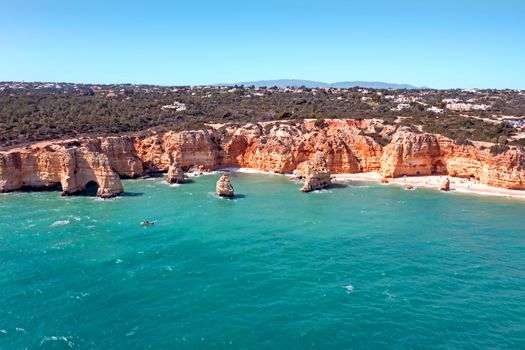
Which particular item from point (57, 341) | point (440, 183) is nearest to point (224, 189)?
point (440, 183)

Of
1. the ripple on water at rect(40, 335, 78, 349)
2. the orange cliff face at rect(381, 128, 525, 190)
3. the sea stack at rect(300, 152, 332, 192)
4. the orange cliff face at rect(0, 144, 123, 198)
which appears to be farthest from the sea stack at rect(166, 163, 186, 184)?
the ripple on water at rect(40, 335, 78, 349)

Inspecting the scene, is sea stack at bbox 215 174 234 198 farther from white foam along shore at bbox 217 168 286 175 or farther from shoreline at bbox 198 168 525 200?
white foam along shore at bbox 217 168 286 175

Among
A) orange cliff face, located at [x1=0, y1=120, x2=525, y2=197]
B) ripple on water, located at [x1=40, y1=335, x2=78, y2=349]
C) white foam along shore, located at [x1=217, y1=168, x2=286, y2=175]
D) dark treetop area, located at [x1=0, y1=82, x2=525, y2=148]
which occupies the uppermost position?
dark treetop area, located at [x1=0, y1=82, x2=525, y2=148]

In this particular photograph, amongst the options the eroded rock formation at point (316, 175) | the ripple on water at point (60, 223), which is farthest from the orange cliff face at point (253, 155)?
the ripple on water at point (60, 223)

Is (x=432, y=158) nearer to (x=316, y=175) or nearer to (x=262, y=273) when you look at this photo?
(x=316, y=175)

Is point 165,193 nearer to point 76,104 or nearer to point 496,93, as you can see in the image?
point 76,104

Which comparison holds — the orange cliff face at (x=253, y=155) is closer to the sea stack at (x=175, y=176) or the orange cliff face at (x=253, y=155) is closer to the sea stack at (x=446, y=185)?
the sea stack at (x=175, y=176)
